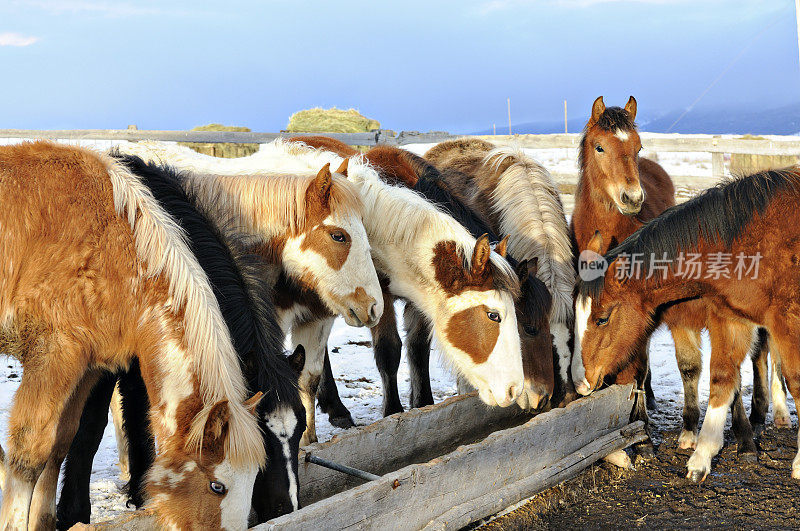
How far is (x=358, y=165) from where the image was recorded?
15.3ft

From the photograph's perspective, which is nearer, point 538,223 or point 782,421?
point 538,223

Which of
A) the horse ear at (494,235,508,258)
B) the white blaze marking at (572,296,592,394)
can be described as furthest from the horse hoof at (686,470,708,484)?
the horse ear at (494,235,508,258)

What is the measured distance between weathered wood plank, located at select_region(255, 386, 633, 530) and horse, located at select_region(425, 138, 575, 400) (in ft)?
1.31

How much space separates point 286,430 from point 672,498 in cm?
253

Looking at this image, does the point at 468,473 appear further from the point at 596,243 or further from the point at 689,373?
the point at 689,373

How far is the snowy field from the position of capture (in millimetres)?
4164

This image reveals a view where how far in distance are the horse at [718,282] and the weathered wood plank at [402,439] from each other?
2.61ft

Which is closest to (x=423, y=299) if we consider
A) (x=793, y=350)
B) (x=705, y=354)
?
(x=793, y=350)

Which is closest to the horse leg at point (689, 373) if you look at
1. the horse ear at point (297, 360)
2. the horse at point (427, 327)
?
the horse at point (427, 327)

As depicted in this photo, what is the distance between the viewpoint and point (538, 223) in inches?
200

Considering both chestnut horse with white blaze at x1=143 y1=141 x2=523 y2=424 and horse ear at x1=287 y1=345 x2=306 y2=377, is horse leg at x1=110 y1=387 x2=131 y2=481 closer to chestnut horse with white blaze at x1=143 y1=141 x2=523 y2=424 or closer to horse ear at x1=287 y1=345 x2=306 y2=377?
chestnut horse with white blaze at x1=143 y1=141 x2=523 y2=424

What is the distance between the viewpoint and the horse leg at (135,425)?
3533mm

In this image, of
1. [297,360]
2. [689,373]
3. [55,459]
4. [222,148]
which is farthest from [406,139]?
[55,459]

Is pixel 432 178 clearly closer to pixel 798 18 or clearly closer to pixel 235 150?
pixel 798 18
